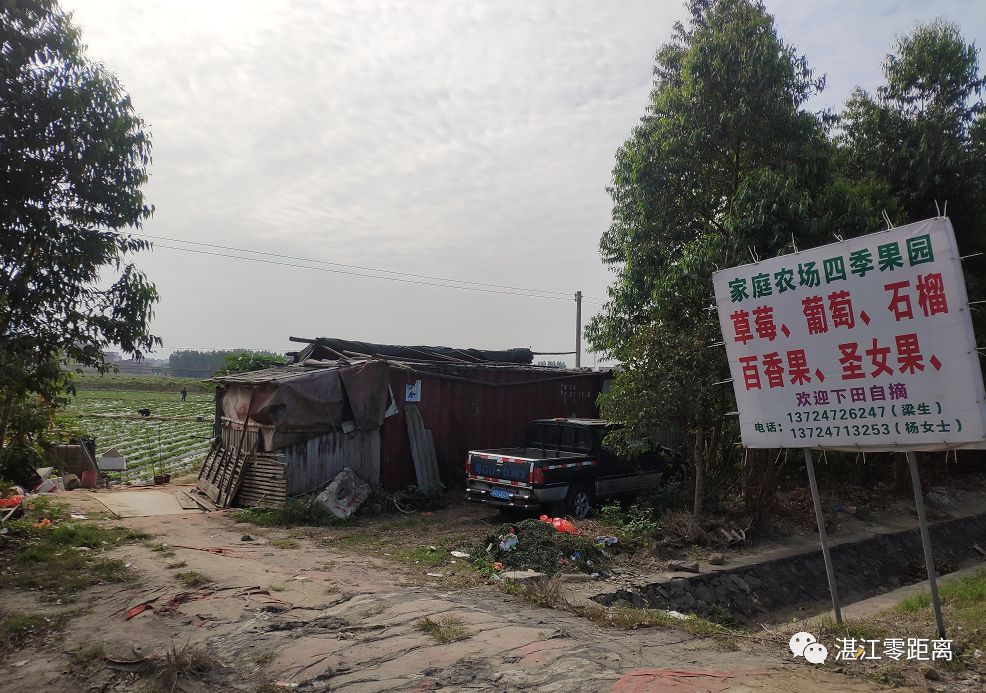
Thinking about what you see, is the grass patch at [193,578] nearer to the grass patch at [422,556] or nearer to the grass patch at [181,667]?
the grass patch at [181,667]

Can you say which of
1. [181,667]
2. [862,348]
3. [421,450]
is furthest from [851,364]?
[421,450]

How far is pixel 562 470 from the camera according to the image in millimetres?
11203

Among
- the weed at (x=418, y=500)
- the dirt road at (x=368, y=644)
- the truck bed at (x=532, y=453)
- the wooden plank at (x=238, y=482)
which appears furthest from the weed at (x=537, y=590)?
the wooden plank at (x=238, y=482)

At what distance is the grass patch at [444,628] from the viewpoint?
5676 mm

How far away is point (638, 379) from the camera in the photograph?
35.4ft

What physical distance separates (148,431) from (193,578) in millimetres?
26845

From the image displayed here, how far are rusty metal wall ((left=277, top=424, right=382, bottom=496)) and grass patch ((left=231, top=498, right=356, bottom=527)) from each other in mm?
594

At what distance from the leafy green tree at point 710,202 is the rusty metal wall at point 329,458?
497 centimetres

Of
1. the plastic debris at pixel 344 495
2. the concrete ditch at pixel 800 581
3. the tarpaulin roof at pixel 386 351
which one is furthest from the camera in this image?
the tarpaulin roof at pixel 386 351

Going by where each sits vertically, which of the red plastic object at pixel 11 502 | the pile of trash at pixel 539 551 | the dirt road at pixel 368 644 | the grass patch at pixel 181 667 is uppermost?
the red plastic object at pixel 11 502

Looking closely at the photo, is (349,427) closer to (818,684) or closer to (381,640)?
(381,640)

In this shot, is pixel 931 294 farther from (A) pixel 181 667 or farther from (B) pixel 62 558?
(B) pixel 62 558

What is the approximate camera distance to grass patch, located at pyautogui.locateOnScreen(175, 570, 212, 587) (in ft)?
24.3

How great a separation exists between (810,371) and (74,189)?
850 centimetres
